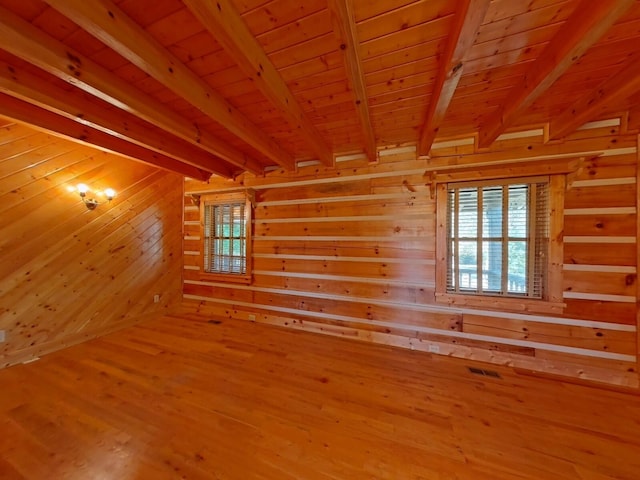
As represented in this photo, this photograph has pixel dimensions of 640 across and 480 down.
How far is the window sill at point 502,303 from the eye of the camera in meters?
2.20

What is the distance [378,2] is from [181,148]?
2.53m

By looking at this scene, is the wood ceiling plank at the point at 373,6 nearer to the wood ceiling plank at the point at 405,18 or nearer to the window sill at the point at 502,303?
the wood ceiling plank at the point at 405,18

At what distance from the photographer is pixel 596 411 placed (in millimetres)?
1770

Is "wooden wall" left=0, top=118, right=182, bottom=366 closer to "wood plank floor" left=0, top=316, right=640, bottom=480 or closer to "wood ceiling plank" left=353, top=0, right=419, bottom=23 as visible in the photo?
"wood plank floor" left=0, top=316, right=640, bottom=480

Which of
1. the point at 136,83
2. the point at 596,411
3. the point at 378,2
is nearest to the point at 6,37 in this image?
the point at 136,83

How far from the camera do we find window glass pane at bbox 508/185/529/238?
7.63ft

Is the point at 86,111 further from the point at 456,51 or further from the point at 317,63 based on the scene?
the point at 456,51

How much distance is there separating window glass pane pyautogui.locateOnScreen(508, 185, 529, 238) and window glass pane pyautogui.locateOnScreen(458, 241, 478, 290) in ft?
1.23

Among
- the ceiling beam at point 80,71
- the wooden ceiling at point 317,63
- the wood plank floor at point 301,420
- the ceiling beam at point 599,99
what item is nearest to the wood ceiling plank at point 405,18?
the wooden ceiling at point 317,63

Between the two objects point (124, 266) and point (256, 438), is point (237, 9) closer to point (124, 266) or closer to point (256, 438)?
point (256, 438)

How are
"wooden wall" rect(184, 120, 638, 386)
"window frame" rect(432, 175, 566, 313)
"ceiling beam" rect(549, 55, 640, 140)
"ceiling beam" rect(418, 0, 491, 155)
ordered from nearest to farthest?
"ceiling beam" rect(418, 0, 491, 155) → "ceiling beam" rect(549, 55, 640, 140) → "wooden wall" rect(184, 120, 638, 386) → "window frame" rect(432, 175, 566, 313)

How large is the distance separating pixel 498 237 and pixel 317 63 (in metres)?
2.39

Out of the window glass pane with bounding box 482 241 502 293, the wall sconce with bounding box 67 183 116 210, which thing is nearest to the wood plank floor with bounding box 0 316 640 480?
the window glass pane with bounding box 482 241 502 293

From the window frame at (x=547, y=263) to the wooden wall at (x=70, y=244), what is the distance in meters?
4.27
